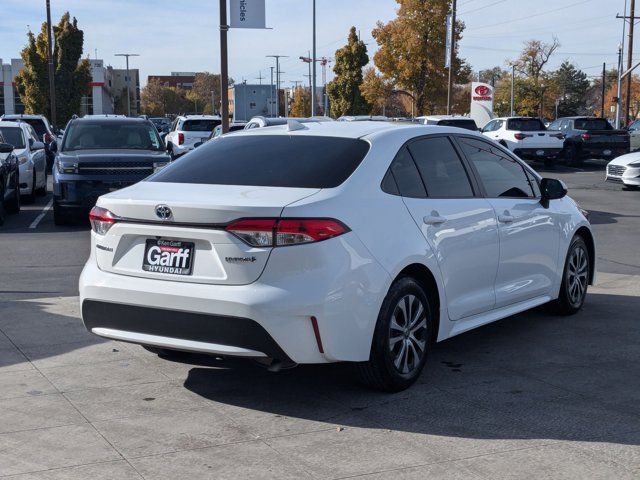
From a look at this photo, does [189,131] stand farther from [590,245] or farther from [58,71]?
[58,71]

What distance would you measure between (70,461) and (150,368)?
1725 millimetres

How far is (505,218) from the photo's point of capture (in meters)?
6.50

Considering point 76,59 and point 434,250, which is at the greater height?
point 76,59

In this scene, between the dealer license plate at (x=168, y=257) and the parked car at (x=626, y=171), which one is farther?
the parked car at (x=626, y=171)

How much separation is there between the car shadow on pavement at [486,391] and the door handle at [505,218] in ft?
3.15

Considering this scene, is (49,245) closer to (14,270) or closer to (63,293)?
(14,270)

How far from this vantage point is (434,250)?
5645 mm

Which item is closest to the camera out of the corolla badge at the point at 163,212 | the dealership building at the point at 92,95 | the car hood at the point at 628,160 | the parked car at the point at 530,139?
the corolla badge at the point at 163,212

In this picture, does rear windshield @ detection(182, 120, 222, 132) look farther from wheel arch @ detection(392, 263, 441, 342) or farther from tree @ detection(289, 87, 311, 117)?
tree @ detection(289, 87, 311, 117)

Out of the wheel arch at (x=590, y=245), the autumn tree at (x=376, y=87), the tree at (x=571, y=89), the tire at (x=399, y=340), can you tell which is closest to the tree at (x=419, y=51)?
the autumn tree at (x=376, y=87)

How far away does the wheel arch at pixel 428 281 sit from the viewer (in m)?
5.54

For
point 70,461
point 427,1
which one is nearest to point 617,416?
point 70,461

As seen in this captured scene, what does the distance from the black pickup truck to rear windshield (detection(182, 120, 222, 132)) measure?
42.0 ft

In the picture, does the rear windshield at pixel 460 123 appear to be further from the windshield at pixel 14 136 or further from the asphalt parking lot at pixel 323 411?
the asphalt parking lot at pixel 323 411
